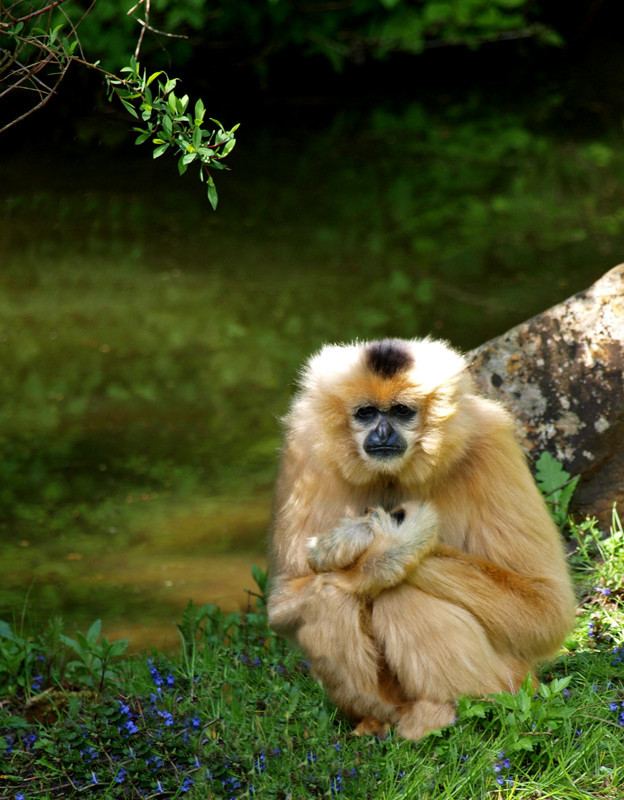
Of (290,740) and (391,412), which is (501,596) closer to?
(391,412)

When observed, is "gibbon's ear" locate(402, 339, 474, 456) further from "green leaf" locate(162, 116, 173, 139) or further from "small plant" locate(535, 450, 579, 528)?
"small plant" locate(535, 450, 579, 528)

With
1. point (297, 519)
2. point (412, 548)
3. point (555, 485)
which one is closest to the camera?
point (412, 548)

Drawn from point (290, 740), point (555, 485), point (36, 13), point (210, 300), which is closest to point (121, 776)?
point (290, 740)

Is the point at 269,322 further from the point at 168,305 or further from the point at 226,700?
the point at 226,700

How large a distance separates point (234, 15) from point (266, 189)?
11.2 ft

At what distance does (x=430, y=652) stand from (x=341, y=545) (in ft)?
1.41

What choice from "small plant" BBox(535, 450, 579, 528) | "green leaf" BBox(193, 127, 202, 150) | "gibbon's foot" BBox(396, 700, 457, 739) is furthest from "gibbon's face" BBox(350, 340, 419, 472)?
"small plant" BBox(535, 450, 579, 528)

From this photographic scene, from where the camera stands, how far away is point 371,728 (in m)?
3.44

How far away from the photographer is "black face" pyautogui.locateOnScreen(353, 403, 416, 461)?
3268 millimetres

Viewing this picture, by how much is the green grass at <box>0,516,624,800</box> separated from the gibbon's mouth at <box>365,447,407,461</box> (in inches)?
31.9

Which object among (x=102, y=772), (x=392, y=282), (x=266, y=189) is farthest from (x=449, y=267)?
(x=102, y=772)

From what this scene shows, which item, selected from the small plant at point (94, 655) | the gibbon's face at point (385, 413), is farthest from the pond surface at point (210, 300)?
the gibbon's face at point (385, 413)

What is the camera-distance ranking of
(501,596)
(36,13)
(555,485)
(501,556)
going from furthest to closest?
(555,485), (501,556), (501,596), (36,13)

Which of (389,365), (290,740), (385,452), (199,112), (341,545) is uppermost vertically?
(199,112)
